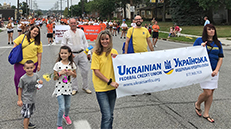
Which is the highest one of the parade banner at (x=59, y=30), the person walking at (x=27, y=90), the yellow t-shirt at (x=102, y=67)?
the parade banner at (x=59, y=30)

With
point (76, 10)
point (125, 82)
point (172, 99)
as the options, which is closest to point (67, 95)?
point (125, 82)

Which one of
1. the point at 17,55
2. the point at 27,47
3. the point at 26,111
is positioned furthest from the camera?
the point at 27,47

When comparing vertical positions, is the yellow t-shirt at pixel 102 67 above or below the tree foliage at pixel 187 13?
below

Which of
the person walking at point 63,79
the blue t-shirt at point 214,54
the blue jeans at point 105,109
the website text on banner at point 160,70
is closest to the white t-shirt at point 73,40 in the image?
the person walking at point 63,79

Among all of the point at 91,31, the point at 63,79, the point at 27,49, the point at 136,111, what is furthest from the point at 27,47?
the point at 91,31

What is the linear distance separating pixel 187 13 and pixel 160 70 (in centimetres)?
3998

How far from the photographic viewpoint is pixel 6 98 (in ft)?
20.5

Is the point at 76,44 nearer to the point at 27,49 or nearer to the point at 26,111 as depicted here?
the point at 27,49

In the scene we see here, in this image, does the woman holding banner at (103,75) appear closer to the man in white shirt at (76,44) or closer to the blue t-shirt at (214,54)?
the blue t-shirt at (214,54)

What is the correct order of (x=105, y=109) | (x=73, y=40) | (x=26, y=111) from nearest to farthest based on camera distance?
(x=105, y=109) → (x=26, y=111) → (x=73, y=40)

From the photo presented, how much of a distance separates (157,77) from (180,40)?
→ 18.2m

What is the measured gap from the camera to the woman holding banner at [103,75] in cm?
352

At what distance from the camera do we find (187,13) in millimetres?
41531

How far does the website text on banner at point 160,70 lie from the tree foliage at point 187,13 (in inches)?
1513
